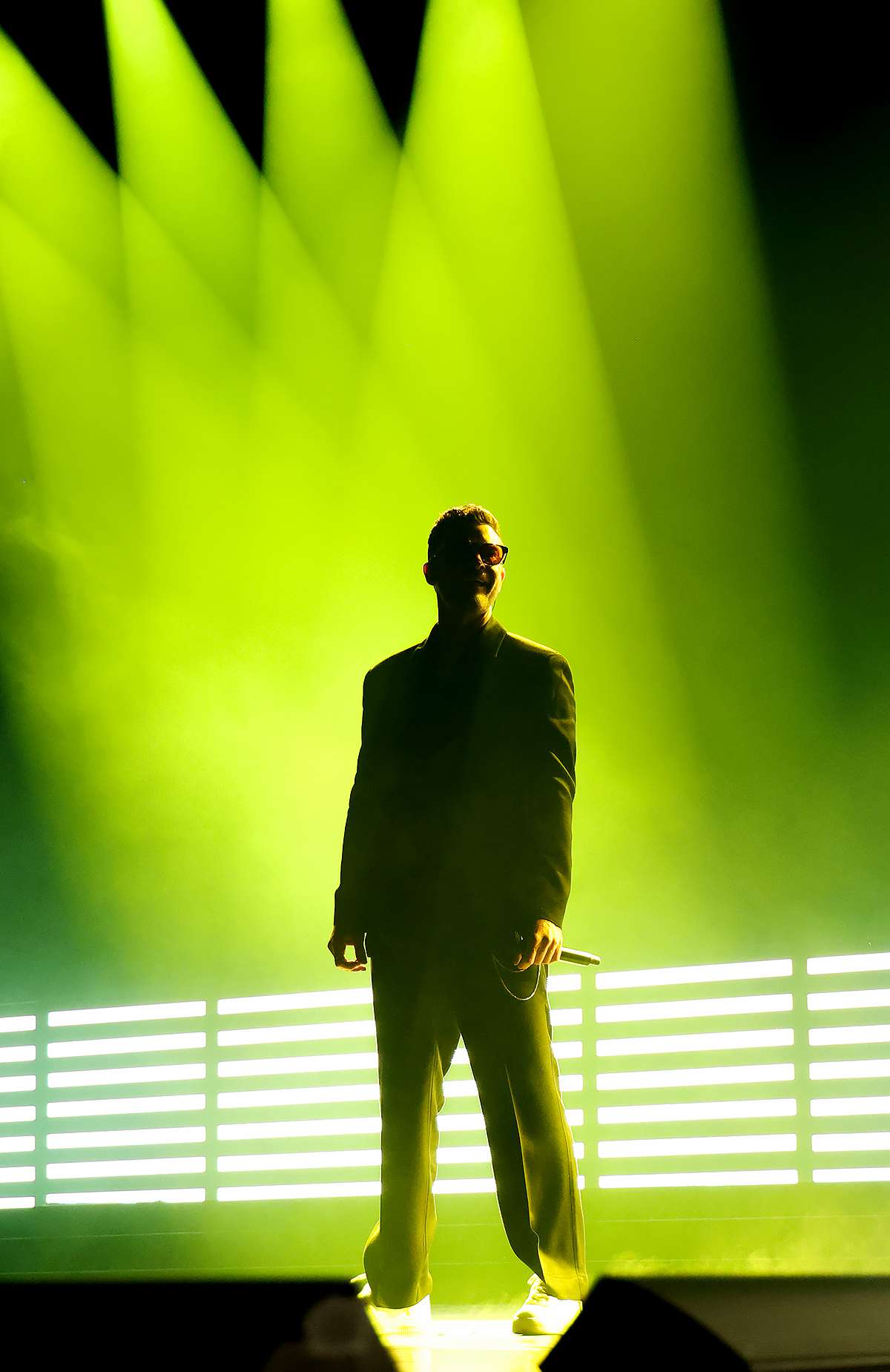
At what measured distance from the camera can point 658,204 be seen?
339cm

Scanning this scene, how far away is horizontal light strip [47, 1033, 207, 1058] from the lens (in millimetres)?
3414

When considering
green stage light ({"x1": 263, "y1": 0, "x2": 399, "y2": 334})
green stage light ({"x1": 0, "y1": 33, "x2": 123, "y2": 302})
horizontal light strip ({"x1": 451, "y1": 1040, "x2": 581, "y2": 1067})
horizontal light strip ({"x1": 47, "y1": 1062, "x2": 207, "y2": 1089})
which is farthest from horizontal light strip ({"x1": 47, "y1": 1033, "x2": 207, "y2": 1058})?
green stage light ({"x1": 0, "y1": 33, "x2": 123, "y2": 302})

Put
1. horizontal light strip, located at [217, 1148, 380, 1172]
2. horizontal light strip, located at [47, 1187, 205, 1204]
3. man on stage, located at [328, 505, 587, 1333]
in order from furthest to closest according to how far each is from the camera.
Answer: horizontal light strip, located at [47, 1187, 205, 1204]
horizontal light strip, located at [217, 1148, 380, 1172]
man on stage, located at [328, 505, 587, 1333]

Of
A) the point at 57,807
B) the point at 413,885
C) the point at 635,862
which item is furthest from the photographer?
the point at 57,807

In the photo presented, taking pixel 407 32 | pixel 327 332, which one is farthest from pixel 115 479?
pixel 407 32

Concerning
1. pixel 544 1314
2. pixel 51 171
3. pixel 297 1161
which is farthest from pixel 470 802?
pixel 51 171

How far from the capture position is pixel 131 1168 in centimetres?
338

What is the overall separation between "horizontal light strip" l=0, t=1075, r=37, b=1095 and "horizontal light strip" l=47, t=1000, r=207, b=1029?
19 cm

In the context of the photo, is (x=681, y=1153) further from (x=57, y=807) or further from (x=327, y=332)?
(x=327, y=332)

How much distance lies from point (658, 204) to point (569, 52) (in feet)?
1.89

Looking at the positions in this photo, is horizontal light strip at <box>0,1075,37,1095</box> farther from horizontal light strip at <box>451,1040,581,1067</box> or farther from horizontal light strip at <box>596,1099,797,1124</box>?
horizontal light strip at <box>596,1099,797,1124</box>

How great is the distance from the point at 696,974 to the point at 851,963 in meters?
0.38

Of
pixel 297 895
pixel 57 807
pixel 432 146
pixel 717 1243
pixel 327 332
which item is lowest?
pixel 717 1243

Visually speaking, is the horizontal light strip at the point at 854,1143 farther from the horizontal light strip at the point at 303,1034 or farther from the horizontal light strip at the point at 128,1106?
the horizontal light strip at the point at 128,1106
